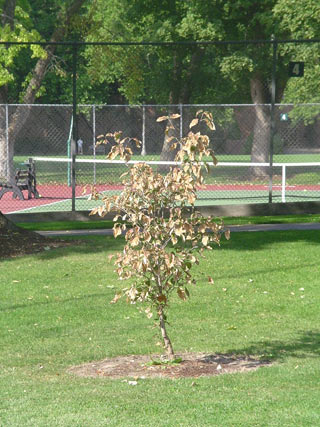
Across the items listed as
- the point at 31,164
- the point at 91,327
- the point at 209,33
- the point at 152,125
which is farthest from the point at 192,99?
the point at 91,327

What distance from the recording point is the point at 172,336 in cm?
794

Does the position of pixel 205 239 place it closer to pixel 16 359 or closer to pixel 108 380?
pixel 108 380

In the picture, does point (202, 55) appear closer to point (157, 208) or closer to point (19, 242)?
point (19, 242)

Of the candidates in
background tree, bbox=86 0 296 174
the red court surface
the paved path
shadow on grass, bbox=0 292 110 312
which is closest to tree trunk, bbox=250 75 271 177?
background tree, bbox=86 0 296 174

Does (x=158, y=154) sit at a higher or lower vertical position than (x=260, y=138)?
lower

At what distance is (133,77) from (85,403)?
1991cm

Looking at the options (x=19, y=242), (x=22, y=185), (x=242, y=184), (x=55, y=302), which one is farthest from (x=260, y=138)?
(x=55, y=302)

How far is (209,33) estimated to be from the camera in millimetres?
25594

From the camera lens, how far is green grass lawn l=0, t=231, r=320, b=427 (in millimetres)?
5504

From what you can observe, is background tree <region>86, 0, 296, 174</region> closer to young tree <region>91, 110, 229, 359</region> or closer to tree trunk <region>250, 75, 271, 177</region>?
tree trunk <region>250, 75, 271, 177</region>

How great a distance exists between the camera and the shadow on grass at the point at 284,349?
7.07m

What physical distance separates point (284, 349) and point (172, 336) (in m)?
1.18

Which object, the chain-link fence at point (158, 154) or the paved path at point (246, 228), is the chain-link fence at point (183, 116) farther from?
the paved path at point (246, 228)

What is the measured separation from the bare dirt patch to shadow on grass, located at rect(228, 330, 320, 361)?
0.62 feet
